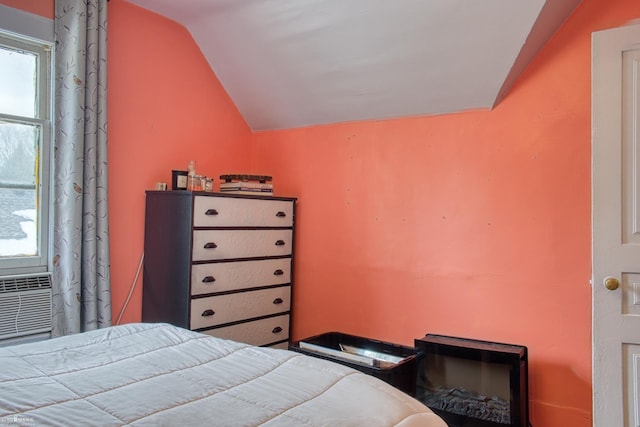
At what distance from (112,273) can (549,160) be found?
8.10ft

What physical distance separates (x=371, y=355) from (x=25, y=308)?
1.82m

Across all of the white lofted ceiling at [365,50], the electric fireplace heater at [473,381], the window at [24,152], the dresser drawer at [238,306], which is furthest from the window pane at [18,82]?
the electric fireplace heater at [473,381]

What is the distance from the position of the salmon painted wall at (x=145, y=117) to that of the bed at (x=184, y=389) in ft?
4.39

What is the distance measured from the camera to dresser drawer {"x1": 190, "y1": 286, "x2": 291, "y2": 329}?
2652 millimetres

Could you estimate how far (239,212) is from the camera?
286 cm

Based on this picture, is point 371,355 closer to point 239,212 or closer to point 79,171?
point 239,212

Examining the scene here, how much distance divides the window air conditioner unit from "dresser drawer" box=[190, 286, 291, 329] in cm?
72

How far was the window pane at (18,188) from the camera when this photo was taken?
2328 mm

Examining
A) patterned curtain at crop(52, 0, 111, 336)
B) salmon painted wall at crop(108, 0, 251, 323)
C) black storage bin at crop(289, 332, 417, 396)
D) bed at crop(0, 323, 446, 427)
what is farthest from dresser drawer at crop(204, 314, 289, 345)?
bed at crop(0, 323, 446, 427)

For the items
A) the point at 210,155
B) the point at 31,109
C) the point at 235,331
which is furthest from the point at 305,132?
the point at 31,109

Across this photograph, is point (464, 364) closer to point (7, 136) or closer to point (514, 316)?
point (514, 316)

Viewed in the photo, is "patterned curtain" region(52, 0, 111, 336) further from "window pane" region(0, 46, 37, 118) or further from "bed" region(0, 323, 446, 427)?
"bed" region(0, 323, 446, 427)

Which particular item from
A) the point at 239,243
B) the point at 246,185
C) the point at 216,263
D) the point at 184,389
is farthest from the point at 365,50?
the point at 184,389

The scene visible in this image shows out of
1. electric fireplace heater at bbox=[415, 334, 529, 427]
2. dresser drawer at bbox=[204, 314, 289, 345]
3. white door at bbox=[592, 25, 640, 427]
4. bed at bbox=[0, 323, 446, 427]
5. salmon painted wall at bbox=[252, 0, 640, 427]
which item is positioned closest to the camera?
bed at bbox=[0, 323, 446, 427]
